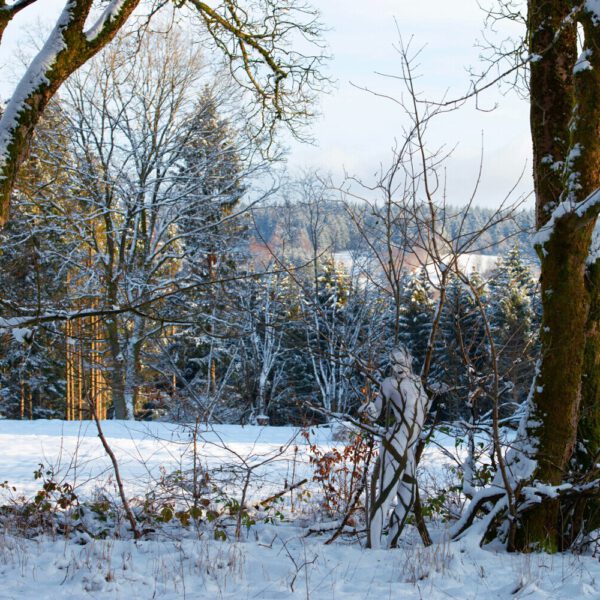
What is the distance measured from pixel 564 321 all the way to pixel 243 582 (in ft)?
10.0

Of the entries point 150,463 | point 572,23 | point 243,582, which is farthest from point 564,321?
point 150,463

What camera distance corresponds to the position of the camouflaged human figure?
4461 millimetres

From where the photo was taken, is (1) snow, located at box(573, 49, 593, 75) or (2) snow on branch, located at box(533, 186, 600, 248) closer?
(2) snow on branch, located at box(533, 186, 600, 248)

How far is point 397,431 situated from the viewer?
4.51 meters

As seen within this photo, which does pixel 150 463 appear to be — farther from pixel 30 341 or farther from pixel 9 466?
pixel 30 341

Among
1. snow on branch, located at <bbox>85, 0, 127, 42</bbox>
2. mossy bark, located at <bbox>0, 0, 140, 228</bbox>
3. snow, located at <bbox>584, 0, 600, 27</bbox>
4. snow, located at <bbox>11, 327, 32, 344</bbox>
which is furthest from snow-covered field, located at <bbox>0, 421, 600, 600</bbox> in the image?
snow, located at <bbox>584, 0, 600, 27</bbox>

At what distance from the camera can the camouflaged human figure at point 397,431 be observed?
14.6 ft

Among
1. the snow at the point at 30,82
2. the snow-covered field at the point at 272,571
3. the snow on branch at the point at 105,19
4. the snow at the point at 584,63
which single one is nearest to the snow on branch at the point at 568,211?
the snow at the point at 584,63

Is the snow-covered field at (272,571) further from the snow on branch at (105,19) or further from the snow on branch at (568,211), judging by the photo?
the snow on branch at (105,19)

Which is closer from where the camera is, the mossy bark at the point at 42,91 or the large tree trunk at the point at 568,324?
the mossy bark at the point at 42,91

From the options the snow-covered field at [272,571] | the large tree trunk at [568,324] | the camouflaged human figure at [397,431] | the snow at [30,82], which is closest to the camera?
the snow-covered field at [272,571]

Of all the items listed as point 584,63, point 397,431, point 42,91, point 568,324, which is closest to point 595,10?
point 584,63

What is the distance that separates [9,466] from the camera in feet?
28.8

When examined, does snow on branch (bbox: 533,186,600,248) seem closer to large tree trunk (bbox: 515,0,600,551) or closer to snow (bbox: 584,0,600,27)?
large tree trunk (bbox: 515,0,600,551)
